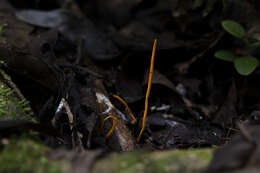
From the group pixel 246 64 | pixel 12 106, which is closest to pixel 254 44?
pixel 246 64

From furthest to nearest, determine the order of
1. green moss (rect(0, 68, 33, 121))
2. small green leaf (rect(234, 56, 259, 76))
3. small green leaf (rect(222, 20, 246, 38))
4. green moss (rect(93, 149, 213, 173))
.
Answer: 1. small green leaf (rect(222, 20, 246, 38))
2. small green leaf (rect(234, 56, 259, 76))
3. green moss (rect(0, 68, 33, 121))
4. green moss (rect(93, 149, 213, 173))

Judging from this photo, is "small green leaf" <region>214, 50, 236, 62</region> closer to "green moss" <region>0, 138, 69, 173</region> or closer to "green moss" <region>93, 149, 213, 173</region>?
"green moss" <region>93, 149, 213, 173</region>

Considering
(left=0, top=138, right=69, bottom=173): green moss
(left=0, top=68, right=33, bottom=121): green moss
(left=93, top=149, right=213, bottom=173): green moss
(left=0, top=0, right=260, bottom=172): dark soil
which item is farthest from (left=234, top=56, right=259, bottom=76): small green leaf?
(left=0, top=138, right=69, bottom=173): green moss

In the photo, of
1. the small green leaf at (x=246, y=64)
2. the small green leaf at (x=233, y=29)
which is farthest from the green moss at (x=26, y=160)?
the small green leaf at (x=233, y=29)

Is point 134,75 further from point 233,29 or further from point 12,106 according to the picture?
point 12,106

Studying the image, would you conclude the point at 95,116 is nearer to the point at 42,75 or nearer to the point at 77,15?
the point at 42,75

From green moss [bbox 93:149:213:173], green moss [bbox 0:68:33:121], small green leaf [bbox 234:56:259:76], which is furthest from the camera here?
small green leaf [bbox 234:56:259:76]
